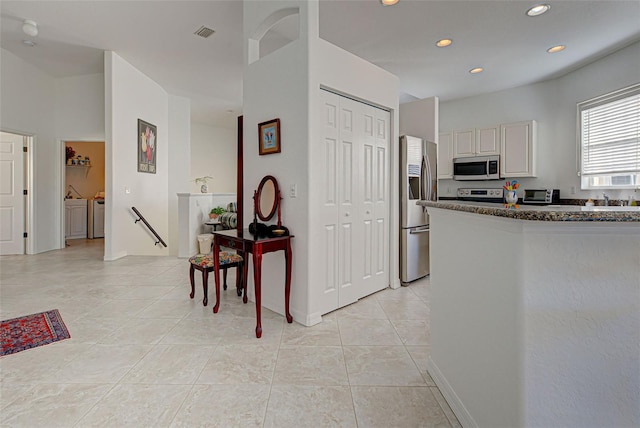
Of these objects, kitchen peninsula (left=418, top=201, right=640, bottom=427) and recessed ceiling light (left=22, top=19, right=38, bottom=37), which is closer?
kitchen peninsula (left=418, top=201, right=640, bottom=427)

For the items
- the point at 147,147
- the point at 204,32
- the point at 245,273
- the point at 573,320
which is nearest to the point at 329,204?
the point at 245,273

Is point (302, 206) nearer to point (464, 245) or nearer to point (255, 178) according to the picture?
point (255, 178)


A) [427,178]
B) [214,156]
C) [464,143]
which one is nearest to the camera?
[427,178]

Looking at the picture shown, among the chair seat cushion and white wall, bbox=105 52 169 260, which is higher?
white wall, bbox=105 52 169 260

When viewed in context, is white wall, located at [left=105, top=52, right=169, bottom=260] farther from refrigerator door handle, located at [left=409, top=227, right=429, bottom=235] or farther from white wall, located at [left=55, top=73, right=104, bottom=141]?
refrigerator door handle, located at [left=409, top=227, right=429, bottom=235]

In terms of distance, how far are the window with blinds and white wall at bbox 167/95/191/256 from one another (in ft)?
23.9

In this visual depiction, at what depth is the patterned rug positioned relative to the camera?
7.20 ft

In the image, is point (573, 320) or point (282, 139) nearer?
point (573, 320)

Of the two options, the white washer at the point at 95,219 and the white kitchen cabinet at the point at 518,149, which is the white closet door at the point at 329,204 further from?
the white washer at the point at 95,219

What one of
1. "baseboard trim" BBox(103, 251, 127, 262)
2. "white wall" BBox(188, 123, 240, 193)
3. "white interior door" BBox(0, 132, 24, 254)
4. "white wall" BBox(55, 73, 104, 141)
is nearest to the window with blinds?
"baseboard trim" BBox(103, 251, 127, 262)

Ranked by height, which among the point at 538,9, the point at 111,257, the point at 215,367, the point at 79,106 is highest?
the point at 538,9

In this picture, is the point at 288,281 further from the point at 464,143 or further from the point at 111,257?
the point at 464,143

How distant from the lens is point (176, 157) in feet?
22.7

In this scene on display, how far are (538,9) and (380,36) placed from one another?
164 centimetres
